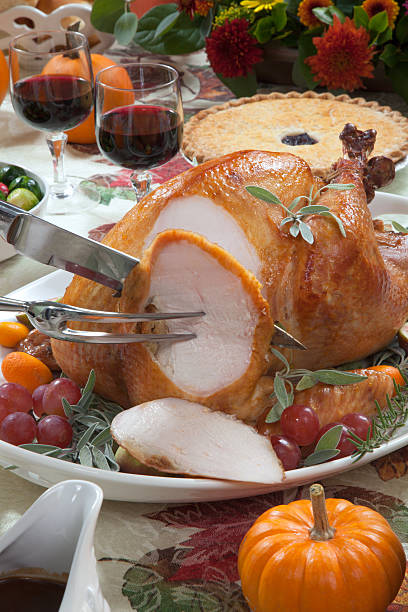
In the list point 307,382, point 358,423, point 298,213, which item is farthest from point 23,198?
point 358,423

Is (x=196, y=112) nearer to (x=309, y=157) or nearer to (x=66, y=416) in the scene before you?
(x=309, y=157)

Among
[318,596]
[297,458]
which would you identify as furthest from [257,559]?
[297,458]

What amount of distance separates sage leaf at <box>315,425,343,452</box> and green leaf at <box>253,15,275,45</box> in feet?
6.18

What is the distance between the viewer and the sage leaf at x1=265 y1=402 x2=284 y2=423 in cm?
111

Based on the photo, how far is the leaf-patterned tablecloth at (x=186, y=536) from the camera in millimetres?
933

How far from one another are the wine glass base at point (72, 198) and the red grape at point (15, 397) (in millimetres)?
927

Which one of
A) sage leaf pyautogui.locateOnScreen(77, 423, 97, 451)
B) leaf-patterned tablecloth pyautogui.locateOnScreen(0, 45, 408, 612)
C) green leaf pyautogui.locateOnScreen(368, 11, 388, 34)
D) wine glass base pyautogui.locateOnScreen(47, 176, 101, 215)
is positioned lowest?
wine glass base pyautogui.locateOnScreen(47, 176, 101, 215)

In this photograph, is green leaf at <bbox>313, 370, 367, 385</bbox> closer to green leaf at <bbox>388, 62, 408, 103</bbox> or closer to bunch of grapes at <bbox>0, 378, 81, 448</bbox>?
bunch of grapes at <bbox>0, 378, 81, 448</bbox>

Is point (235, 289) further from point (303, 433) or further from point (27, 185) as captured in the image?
point (27, 185)

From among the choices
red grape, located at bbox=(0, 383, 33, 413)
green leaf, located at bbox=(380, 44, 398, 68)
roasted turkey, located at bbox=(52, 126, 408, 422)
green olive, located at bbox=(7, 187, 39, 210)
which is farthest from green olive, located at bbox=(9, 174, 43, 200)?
green leaf, located at bbox=(380, 44, 398, 68)

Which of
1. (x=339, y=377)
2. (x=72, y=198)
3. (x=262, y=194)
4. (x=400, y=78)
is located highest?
(x=262, y=194)

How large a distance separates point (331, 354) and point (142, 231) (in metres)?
0.38

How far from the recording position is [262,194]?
1190mm

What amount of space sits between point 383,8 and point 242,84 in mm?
536
